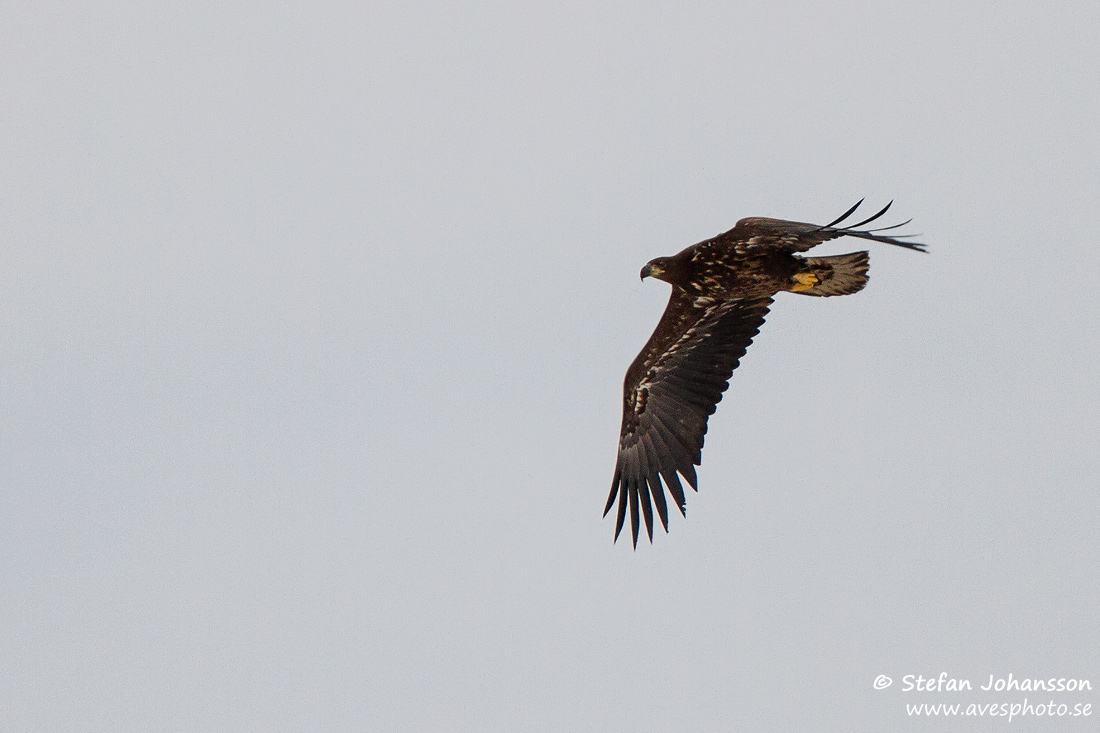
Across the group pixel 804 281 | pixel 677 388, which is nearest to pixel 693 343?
pixel 677 388

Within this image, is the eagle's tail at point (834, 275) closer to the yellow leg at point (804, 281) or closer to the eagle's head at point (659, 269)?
the yellow leg at point (804, 281)

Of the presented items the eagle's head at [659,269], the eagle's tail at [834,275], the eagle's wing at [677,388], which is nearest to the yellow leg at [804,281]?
the eagle's tail at [834,275]

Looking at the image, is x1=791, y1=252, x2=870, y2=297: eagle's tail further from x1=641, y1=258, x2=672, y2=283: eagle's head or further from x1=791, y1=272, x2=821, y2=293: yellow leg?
x1=641, y1=258, x2=672, y2=283: eagle's head

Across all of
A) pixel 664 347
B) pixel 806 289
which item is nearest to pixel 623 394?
pixel 664 347

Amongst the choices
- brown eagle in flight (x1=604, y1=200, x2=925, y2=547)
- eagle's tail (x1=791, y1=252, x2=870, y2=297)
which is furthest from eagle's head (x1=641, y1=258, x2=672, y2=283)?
eagle's tail (x1=791, y1=252, x2=870, y2=297)

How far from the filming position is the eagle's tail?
49.3ft

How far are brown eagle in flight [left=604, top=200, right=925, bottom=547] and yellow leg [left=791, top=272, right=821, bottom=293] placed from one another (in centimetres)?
1

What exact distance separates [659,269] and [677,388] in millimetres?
1288

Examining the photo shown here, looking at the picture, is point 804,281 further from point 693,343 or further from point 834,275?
point 693,343

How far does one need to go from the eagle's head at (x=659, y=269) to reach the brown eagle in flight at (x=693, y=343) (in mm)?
12

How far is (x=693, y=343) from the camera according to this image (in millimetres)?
15617

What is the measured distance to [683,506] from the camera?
15461 mm

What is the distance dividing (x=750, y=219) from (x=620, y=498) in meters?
3.35

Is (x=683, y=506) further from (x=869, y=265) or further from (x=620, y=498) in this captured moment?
(x=869, y=265)
